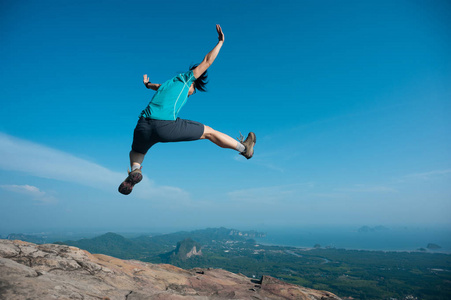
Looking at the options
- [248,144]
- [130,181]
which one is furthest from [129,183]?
[248,144]

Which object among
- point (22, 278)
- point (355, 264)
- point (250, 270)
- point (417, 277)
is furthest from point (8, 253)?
point (355, 264)

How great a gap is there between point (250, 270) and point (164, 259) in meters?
58.4

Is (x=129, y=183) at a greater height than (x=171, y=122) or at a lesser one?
lesser

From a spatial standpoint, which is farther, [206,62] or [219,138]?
[219,138]

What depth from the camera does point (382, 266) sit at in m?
105

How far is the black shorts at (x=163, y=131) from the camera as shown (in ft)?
11.5

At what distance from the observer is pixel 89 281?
3.89 m

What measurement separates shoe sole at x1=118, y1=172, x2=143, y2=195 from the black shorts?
0.59 meters

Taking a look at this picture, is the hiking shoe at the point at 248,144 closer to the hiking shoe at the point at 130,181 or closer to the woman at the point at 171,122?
the woman at the point at 171,122

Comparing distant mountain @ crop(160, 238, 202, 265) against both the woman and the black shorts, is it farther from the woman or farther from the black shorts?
the black shorts

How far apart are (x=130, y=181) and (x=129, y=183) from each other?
76 mm

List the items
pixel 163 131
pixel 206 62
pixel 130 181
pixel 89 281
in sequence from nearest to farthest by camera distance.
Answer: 1. pixel 163 131
2. pixel 206 62
3. pixel 89 281
4. pixel 130 181

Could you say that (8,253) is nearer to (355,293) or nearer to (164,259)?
(355,293)

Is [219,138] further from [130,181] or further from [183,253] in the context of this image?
[183,253]
